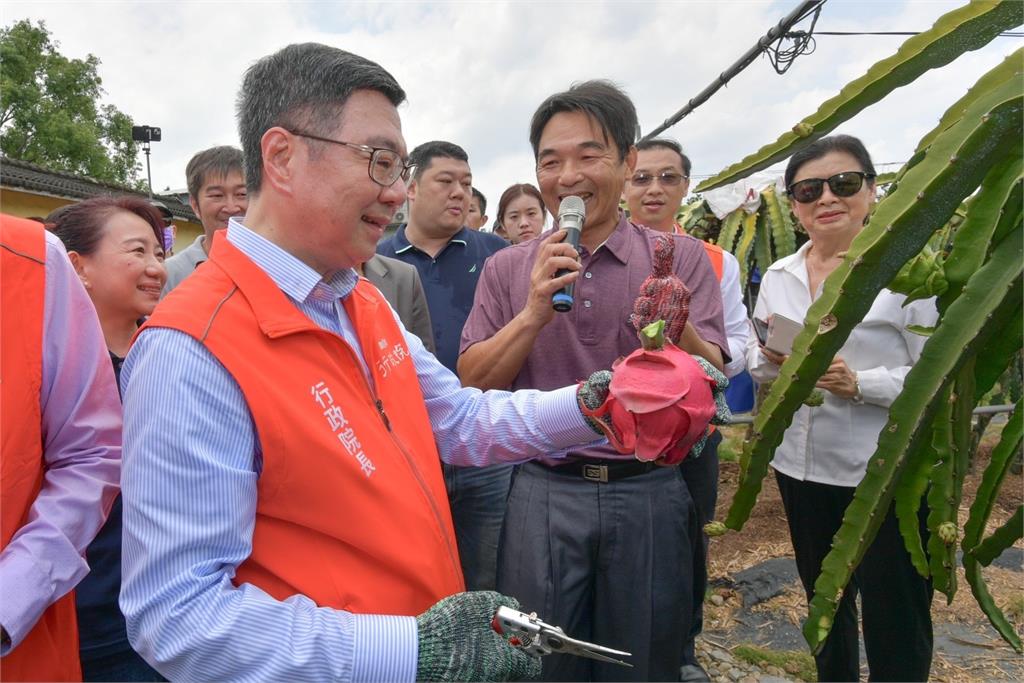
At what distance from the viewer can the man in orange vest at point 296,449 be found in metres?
1.13

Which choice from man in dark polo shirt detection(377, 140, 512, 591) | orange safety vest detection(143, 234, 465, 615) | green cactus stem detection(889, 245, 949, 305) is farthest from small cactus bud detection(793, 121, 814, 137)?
man in dark polo shirt detection(377, 140, 512, 591)

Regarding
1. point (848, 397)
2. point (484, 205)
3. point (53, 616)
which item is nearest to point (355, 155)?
point (53, 616)

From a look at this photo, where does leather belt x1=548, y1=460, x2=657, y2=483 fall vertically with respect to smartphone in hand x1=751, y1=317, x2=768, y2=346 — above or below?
below

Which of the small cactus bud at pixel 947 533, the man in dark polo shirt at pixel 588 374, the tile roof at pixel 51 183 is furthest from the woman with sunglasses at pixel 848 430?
the tile roof at pixel 51 183

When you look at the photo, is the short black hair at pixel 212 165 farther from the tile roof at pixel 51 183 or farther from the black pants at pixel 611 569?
the tile roof at pixel 51 183

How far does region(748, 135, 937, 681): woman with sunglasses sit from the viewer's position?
2.45 metres

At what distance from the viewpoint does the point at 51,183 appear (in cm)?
1102

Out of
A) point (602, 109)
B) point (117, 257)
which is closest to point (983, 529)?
point (602, 109)

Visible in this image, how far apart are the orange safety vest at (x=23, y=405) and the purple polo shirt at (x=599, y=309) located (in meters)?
1.28

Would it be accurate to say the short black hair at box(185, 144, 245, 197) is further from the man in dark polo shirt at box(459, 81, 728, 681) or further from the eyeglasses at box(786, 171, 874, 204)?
the eyeglasses at box(786, 171, 874, 204)

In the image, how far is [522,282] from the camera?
2363mm

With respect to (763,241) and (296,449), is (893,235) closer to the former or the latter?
(296,449)

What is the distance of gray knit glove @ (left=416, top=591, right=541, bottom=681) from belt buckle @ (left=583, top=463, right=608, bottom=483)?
0.81 meters

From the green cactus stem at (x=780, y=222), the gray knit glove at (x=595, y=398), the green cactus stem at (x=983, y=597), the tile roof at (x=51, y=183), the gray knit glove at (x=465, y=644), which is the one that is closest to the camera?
the gray knit glove at (x=465, y=644)
